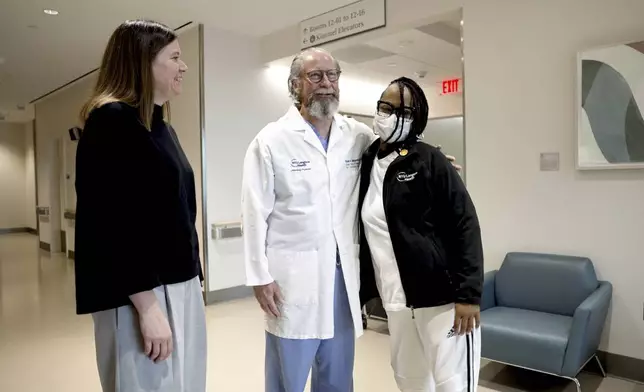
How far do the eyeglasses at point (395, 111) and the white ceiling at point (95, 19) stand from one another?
303 centimetres

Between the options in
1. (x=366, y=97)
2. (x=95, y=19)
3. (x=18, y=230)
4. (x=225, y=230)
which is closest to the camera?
(x=95, y=19)

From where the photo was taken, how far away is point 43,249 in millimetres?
9953

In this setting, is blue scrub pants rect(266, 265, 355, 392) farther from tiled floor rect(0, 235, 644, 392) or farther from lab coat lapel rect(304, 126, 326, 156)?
tiled floor rect(0, 235, 644, 392)

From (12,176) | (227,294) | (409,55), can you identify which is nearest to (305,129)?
(227,294)

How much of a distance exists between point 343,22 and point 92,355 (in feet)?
12.2

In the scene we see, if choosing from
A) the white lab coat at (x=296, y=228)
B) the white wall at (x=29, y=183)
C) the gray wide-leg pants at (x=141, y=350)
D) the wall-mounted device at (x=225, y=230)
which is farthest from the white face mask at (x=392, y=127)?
the white wall at (x=29, y=183)

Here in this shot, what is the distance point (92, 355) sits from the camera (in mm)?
3740

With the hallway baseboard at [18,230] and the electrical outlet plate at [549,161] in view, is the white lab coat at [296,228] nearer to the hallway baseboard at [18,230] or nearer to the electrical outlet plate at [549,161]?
the electrical outlet plate at [549,161]

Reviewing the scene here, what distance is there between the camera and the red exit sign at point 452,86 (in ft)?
25.5

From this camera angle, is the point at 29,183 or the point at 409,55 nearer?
the point at 409,55

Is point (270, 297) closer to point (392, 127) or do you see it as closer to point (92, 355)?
point (392, 127)

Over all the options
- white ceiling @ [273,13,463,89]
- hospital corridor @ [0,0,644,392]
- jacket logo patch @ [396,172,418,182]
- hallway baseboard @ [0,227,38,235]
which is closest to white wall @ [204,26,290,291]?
hospital corridor @ [0,0,644,392]

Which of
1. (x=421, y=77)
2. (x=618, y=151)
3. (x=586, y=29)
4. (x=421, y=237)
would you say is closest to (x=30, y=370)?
(x=421, y=237)

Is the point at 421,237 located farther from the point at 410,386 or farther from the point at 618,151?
the point at 618,151
